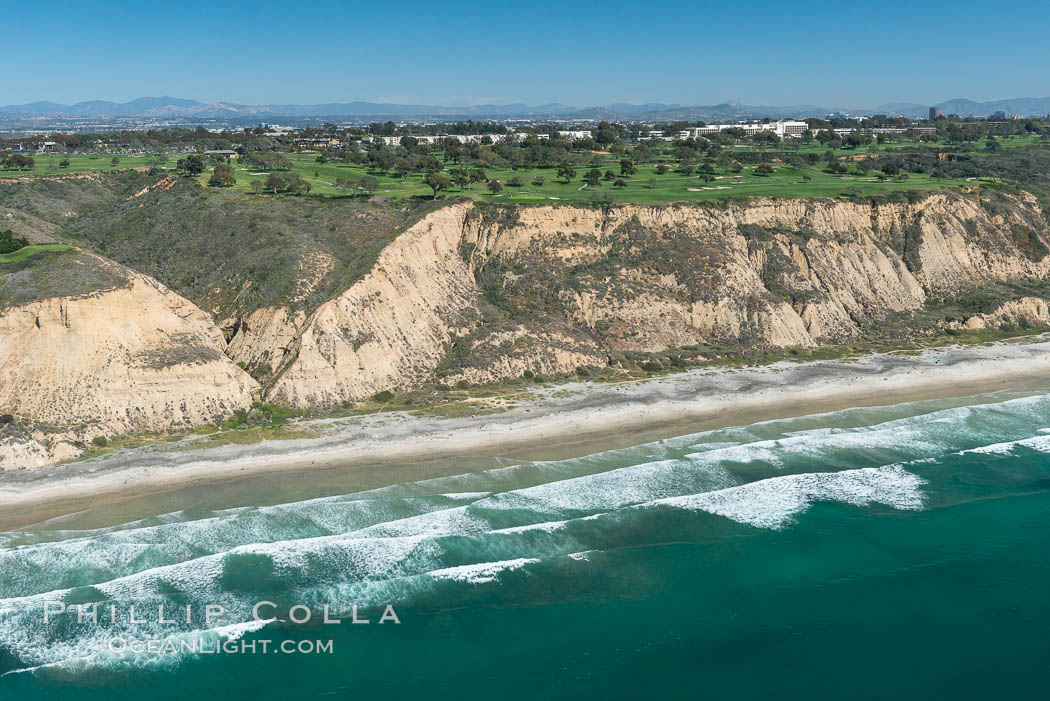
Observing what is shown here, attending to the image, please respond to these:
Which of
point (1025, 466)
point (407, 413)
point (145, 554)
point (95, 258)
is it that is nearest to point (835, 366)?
point (1025, 466)

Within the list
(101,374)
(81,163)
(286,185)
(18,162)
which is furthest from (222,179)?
(81,163)

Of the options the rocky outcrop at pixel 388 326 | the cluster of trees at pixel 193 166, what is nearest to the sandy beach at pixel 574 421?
the rocky outcrop at pixel 388 326

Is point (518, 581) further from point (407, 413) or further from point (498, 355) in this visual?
point (498, 355)

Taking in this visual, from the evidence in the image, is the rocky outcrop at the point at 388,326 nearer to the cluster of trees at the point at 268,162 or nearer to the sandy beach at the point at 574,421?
the sandy beach at the point at 574,421

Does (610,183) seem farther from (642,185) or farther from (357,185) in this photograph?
(357,185)

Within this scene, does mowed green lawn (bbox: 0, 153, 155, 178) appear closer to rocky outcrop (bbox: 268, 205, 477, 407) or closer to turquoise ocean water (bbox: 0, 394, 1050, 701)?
rocky outcrop (bbox: 268, 205, 477, 407)
